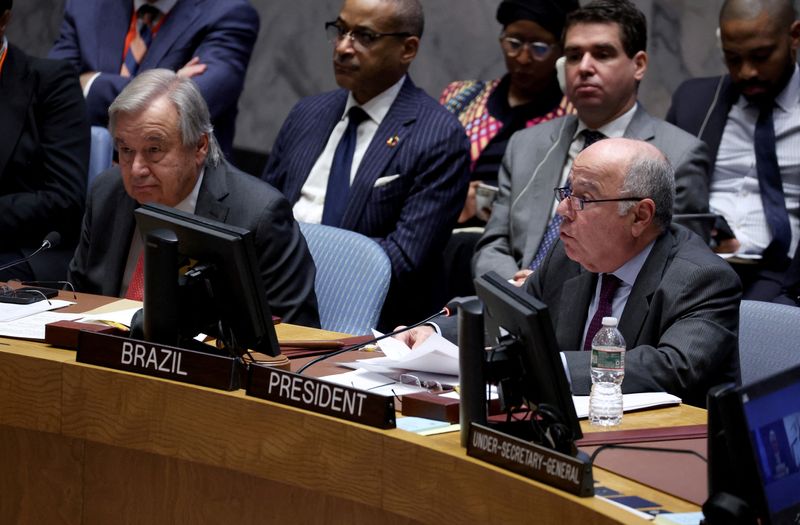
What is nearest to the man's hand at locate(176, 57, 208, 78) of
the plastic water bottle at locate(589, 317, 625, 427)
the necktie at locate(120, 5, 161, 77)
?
the necktie at locate(120, 5, 161, 77)

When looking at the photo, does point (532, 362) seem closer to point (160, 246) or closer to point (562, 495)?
point (562, 495)

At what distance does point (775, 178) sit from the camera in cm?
408

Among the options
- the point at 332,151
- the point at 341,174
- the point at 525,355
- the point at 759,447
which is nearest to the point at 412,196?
the point at 341,174

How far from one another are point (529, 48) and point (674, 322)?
2094 mm

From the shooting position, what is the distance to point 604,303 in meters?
2.76

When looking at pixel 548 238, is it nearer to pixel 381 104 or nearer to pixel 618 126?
pixel 618 126

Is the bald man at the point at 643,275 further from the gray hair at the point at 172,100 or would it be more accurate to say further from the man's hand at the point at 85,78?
the man's hand at the point at 85,78

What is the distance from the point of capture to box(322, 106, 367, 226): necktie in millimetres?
4172

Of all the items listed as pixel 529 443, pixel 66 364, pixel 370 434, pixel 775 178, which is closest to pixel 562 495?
pixel 529 443

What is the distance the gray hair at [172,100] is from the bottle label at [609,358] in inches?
56.8

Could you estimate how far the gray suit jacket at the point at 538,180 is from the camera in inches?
150

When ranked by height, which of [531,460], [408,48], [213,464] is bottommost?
[213,464]

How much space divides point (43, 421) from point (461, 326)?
947mm

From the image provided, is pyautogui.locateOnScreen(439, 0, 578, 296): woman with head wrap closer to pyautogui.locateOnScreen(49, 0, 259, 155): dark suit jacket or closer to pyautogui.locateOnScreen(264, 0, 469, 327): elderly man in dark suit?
pyautogui.locateOnScreen(264, 0, 469, 327): elderly man in dark suit
